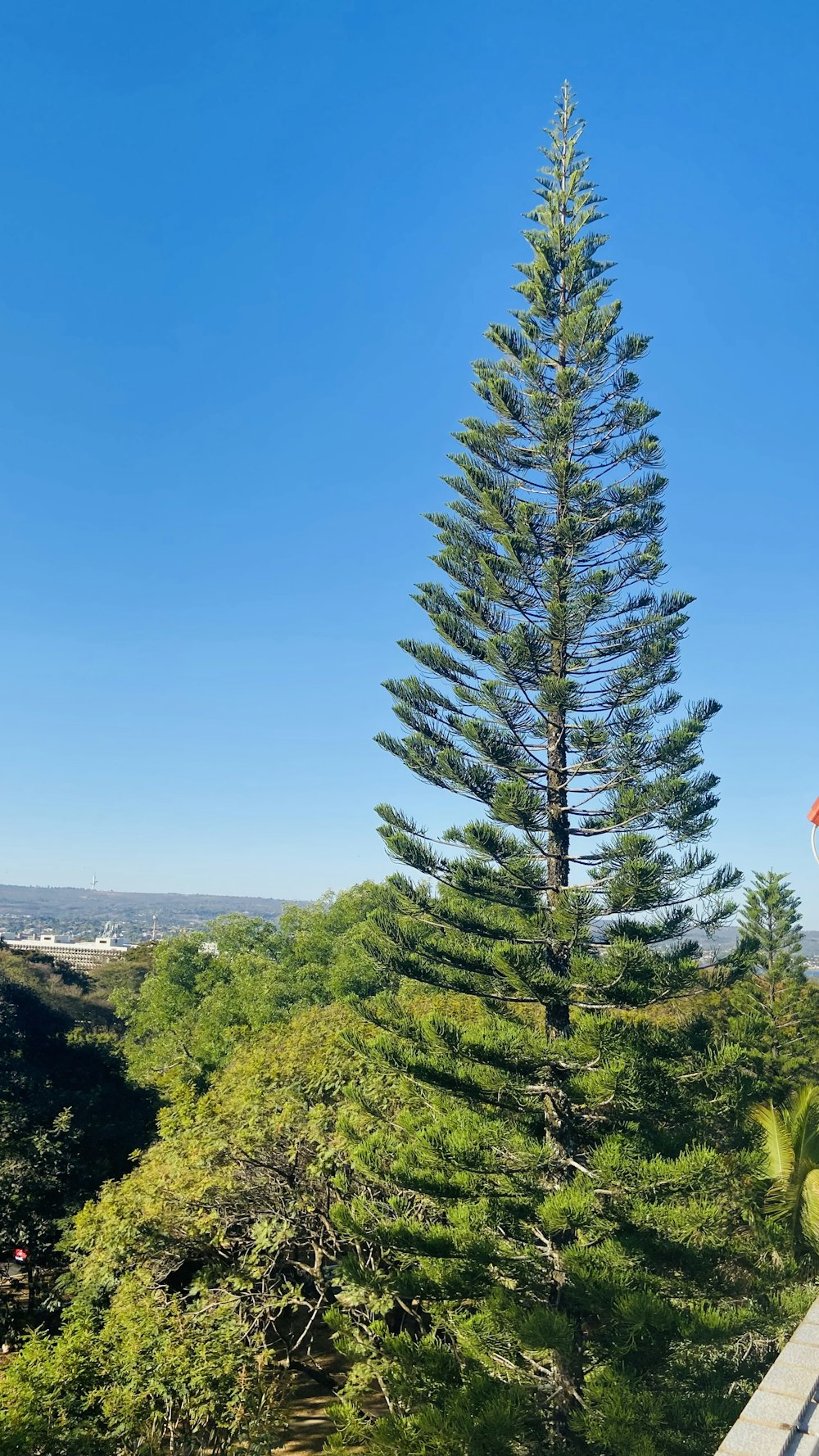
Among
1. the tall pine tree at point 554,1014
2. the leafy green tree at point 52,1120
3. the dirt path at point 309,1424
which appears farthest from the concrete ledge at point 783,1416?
the leafy green tree at point 52,1120

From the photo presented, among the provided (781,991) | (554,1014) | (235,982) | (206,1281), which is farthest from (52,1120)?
(781,991)

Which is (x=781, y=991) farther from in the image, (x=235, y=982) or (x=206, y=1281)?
(x=206, y=1281)

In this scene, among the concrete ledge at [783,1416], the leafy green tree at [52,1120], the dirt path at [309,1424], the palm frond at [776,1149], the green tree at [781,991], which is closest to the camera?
the concrete ledge at [783,1416]

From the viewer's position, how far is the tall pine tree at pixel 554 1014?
5.53 m

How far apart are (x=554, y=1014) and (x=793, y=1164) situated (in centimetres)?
267

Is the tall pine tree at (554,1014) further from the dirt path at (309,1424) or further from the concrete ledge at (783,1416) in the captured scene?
the concrete ledge at (783,1416)

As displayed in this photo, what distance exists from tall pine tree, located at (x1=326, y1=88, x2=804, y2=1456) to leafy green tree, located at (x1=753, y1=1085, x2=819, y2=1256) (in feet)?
1.26

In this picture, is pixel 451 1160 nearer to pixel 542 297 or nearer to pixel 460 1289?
pixel 460 1289

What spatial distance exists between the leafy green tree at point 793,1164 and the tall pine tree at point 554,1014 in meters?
0.38

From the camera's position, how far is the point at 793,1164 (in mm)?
7242

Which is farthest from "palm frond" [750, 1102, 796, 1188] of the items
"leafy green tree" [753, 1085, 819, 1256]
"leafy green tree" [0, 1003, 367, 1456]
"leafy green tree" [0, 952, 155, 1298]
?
"leafy green tree" [0, 952, 155, 1298]

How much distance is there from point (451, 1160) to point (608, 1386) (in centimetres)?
157

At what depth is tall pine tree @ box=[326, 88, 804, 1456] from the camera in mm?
5527

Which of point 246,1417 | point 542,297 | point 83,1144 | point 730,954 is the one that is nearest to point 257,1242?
point 246,1417
